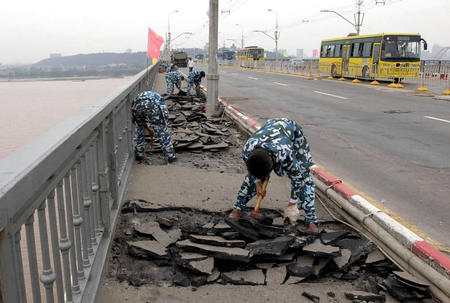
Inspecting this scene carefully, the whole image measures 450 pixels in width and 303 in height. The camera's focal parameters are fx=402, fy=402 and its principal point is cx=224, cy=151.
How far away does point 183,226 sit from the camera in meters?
4.13

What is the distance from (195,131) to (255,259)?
541 cm

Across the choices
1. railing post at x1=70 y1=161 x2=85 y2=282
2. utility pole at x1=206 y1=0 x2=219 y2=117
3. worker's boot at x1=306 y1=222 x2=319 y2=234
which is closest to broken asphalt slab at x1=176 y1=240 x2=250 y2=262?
worker's boot at x1=306 y1=222 x2=319 y2=234

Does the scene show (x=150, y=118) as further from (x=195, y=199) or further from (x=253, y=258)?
(x=253, y=258)

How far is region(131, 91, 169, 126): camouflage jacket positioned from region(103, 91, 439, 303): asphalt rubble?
7.66 feet

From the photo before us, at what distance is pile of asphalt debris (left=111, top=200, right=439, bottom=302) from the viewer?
3203mm

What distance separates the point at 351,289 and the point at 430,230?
1588 mm

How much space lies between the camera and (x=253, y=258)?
11.3 ft

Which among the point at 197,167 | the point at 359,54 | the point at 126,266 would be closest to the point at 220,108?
the point at 197,167

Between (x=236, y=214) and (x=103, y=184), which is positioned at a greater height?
(x=103, y=184)

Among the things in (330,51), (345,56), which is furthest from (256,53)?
(345,56)

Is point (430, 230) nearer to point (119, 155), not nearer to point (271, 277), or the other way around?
point (271, 277)

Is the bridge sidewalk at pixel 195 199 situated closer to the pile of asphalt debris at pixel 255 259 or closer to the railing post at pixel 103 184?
the pile of asphalt debris at pixel 255 259

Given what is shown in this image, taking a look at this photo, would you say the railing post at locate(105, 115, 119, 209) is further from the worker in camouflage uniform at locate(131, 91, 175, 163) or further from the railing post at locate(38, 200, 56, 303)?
the worker in camouflage uniform at locate(131, 91, 175, 163)

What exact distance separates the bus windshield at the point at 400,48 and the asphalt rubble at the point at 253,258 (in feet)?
74.4
